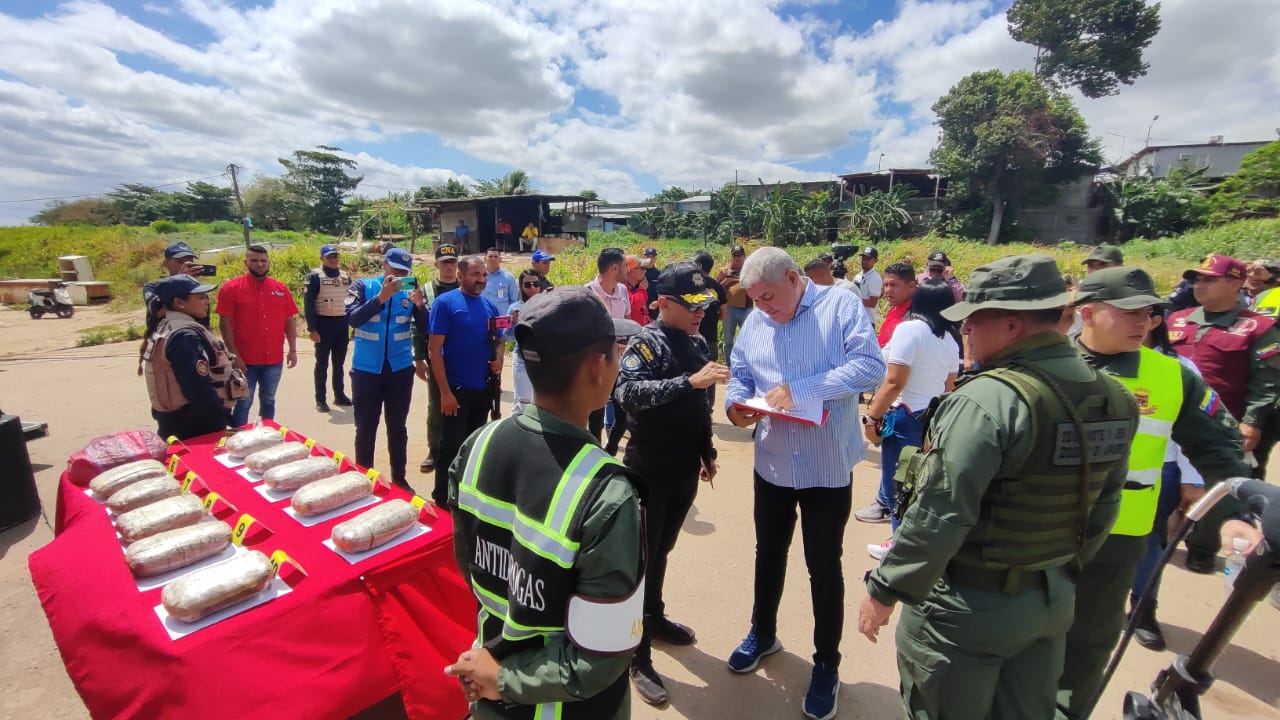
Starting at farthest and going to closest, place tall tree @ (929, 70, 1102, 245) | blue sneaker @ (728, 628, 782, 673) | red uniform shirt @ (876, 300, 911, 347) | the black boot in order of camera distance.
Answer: tall tree @ (929, 70, 1102, 245) < red uniform shirt @ (876, 300, 911, 347) < the black boot < blue sneaker @ (728, 628, 782, 673)

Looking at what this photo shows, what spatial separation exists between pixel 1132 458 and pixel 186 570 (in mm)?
3759

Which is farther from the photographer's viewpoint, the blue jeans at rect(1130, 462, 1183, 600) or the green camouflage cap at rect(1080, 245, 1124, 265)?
the green camouflage cap at rect(1080, 245, 1124, 265)

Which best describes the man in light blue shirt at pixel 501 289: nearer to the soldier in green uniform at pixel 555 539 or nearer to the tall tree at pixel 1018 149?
the soldier in green uniform at pixel 555 539

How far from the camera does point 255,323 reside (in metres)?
5.26

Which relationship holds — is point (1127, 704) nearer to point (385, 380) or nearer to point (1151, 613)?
point (1151, 613)

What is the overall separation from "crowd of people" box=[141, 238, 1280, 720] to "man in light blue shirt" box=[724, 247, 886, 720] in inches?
0.5

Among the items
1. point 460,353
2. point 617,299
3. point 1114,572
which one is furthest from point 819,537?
point 617,299

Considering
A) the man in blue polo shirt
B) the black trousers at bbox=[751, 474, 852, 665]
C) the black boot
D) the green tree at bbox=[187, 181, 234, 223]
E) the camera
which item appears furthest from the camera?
the green tree at bbox=[187, 181, 234, 223]

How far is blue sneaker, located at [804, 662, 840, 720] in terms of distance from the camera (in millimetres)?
2482

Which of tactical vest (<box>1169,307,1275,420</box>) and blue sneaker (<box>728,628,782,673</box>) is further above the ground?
tactical vest (<box>1169,307,1275,420</box>)

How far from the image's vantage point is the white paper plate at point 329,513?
237cm

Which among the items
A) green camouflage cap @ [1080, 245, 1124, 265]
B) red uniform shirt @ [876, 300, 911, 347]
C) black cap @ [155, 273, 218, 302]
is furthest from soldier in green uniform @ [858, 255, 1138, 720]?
black cap @ [155, 273, 218, 302]

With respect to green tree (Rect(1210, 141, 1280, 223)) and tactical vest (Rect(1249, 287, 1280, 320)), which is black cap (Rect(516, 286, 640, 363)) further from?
green tree (Rect(1210, 141, 1280, 223))

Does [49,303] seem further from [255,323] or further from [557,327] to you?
[557,327]
